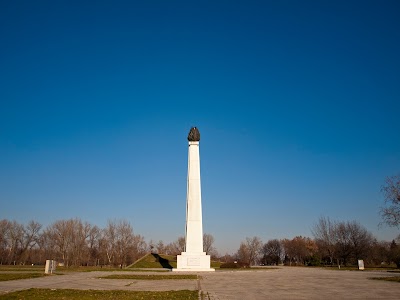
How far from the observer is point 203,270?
1394 inches

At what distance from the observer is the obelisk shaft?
36844 mm

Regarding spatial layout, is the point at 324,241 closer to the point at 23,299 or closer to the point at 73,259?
the point at 73,259

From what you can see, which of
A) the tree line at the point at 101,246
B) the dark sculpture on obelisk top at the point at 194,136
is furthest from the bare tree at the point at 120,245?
the dark sculpture on obelisk top at the point at 194,136

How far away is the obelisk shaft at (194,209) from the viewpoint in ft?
121

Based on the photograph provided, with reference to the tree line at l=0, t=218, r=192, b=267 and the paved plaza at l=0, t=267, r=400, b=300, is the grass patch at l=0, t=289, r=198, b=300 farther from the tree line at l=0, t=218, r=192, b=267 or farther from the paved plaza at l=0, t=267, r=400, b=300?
the tree line at l=0, t=218, r=192, b=267

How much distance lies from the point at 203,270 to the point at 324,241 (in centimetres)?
4402

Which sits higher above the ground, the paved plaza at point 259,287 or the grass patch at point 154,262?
the paved plaza at point 259,287

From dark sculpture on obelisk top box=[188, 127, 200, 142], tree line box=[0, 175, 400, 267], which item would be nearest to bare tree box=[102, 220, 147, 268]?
tree line box=[0, 175, 400, 267]

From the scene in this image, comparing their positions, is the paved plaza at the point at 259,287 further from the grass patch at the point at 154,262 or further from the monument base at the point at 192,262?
the grass patch at the point at 154,262

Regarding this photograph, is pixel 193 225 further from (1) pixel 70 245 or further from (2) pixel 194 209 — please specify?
(1) pixel 70 245

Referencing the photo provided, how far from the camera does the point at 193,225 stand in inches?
1463

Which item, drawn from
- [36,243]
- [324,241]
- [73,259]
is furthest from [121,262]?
[324,241]

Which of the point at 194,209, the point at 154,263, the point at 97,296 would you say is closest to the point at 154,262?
the point at 154,263

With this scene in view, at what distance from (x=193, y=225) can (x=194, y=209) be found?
1.89m
